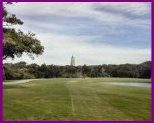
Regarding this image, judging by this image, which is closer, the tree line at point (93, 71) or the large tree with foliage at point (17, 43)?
the large tree with foliage at point (17, 43)

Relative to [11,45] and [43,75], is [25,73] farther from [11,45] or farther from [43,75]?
[43,75]

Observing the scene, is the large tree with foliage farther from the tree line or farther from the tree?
the tree line

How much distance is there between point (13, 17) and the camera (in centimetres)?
4266

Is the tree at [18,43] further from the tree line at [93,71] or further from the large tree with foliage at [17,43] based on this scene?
the tree line at [93,71]

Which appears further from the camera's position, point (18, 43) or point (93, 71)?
point (93, 71)

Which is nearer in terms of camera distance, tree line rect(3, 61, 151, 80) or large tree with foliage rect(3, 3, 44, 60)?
large tree with foliage rect(3, 3, 44, 60)

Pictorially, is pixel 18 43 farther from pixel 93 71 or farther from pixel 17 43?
pixel 93 71

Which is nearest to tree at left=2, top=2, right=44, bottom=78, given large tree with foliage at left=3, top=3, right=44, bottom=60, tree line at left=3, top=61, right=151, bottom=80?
large tree with foliage at left=3, top=3, right=44, bottom=60

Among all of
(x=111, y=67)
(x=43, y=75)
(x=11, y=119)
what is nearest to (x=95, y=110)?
(x=11, y=119)

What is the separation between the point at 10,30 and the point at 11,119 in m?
28.9

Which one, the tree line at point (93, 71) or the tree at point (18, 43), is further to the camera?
the tree line at point (93, 71)

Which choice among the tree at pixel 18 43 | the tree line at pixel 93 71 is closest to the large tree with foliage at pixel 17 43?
the tree at pixel 18 43

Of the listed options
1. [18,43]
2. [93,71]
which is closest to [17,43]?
[18,43]

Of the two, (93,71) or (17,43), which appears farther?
(93,71)
